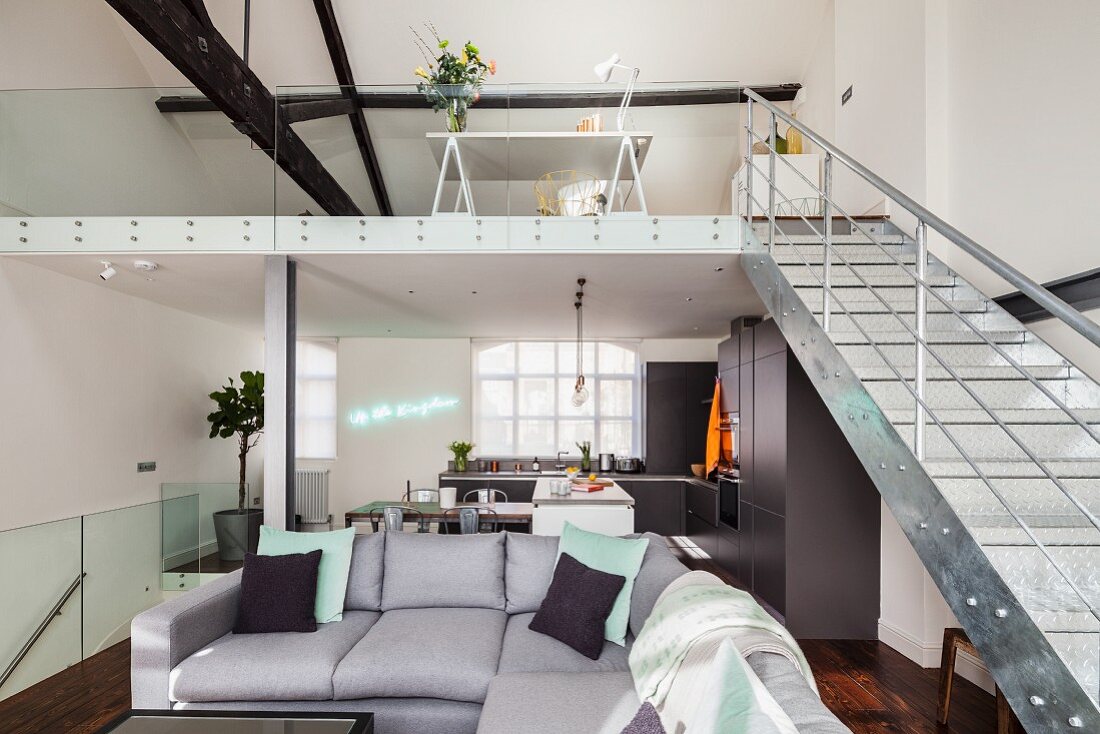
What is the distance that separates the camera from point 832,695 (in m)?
3.53

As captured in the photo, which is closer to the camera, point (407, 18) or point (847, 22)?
point (847, 22)

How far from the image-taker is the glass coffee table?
2.29 m

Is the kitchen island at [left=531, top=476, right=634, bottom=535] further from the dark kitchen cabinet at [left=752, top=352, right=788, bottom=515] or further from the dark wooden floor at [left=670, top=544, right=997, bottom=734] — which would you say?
the dark wooden floor at [left=670, top=544, right=997, bottom=734]

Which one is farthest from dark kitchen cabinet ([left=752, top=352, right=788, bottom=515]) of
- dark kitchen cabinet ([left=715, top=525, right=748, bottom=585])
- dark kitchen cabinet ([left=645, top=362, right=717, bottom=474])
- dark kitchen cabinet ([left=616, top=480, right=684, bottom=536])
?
dark kitchen cabinet ([left=645, top=362, right=717, bottom=474])

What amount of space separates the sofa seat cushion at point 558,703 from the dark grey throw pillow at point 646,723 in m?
0.64

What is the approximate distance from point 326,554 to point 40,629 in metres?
2.03

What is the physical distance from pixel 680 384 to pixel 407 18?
5021mm

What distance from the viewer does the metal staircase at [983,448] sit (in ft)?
5.40

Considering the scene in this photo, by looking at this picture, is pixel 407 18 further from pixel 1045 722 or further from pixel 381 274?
pixel 1045 722

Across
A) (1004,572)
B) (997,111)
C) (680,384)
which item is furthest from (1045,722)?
(680,384)

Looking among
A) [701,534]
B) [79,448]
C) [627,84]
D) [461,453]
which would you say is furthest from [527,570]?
[461,453]

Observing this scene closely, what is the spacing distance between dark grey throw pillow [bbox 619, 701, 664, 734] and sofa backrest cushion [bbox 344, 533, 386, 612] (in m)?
2.29

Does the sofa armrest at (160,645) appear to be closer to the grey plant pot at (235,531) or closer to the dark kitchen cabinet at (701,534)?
the grey plant pot at (235,531)

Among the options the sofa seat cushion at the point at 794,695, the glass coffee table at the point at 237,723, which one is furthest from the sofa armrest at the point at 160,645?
the sofa seat cushion at the point at 794,695
